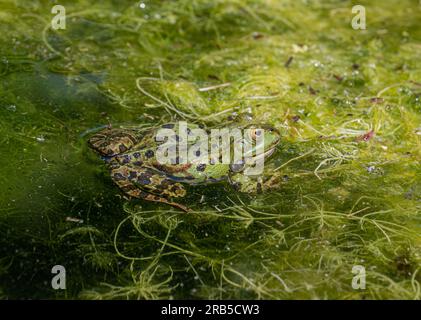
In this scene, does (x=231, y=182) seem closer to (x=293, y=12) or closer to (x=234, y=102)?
(x=234, y=102)

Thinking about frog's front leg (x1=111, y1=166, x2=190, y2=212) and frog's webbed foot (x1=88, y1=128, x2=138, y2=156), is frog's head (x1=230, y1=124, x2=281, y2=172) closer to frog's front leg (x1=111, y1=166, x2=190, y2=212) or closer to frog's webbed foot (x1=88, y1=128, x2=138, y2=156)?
frog's front leg (x1=111, y1=166, x2=190, y2=212)

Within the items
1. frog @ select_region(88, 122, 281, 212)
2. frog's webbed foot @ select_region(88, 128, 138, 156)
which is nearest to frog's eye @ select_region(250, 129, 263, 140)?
frog @ select_region(88, 122, 281, 212)

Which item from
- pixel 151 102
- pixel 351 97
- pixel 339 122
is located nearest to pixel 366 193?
pixel 339 122

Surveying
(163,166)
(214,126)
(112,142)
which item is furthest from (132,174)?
(214,126)

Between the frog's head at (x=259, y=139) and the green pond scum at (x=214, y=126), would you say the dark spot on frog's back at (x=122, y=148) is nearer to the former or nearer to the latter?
the green pond scum at (x=214, y=126)

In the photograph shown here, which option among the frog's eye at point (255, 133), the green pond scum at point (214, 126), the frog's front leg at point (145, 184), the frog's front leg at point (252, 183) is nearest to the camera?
the green pond scum at point (214, 126)

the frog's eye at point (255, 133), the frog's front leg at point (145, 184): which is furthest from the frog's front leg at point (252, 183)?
the frog's front leg at point (145, 184)
